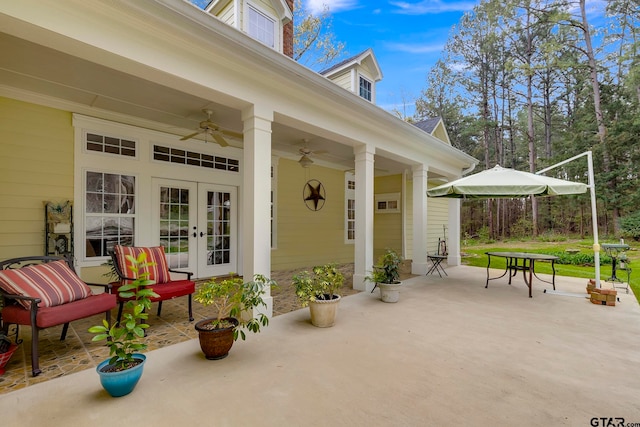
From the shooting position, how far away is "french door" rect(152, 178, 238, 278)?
5.41m

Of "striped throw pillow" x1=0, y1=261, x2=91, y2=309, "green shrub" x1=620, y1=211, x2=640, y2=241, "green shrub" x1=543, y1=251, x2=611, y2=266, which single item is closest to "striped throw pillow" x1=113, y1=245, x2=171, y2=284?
"striped throw pillow" x1=0, y1=261, x2=91, y2=309

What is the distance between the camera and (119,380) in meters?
2.04

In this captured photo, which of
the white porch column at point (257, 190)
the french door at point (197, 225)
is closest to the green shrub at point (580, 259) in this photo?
the white porch column at point (257, 190)

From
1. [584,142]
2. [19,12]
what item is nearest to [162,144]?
[19,12]

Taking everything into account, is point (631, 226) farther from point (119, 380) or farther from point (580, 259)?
point (119, 380)

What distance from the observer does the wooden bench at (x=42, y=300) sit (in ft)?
7.86

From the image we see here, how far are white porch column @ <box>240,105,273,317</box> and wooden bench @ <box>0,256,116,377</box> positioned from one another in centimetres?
146

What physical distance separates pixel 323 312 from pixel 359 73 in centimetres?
627

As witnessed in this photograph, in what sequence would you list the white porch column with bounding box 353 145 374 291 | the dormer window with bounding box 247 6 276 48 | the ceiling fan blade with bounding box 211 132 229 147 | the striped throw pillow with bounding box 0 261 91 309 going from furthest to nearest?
the dormer window with bounding box 247 6 276 48
the white porch column with bounding box 353 145 374 291
the ceiling fan blade with bounding box 211 132 229 147
the striped throw pillow with bounding box 0 261 91 309

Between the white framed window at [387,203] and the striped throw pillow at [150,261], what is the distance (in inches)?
291

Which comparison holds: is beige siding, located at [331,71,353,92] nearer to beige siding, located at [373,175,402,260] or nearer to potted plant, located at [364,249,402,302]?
beige siding, located at [373,175,402,260]

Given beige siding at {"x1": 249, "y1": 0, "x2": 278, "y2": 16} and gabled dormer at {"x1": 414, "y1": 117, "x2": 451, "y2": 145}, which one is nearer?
beige siding at {"x1": 249, "y1": 0, "x2": 278, "y2": 16}

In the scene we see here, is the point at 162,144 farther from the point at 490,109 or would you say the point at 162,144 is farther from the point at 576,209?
the point at 576,209

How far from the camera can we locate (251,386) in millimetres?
2232
